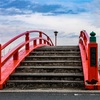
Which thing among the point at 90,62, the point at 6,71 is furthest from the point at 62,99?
the point at 6,71

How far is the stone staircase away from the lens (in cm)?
1086

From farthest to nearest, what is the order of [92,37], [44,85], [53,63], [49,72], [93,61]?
[53,63]
[49,72]
[44,85]
[92,37]
[93,61]

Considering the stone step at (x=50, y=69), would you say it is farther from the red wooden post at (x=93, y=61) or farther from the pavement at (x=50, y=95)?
the pavement at (x=50, y=95)

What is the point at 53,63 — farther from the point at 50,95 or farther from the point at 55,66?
the point at 50,95

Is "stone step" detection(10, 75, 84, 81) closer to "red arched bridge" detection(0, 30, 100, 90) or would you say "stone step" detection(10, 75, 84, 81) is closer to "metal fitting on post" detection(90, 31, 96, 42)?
"red arched bridge" detection(0, 30, 100, 90)

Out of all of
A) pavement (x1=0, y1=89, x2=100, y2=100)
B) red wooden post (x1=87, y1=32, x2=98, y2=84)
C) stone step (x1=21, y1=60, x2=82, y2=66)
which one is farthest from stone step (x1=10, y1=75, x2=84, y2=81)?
stone step (x1=21, y1=60, x2=82, y2=66)

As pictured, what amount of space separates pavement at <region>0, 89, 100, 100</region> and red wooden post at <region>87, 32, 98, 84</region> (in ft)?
1.94

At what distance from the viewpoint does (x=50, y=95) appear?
901 cm

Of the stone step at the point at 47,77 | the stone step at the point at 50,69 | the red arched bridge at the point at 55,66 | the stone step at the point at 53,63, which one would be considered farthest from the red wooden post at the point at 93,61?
the stone step at the point at 53,63

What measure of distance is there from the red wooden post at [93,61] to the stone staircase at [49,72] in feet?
2.18

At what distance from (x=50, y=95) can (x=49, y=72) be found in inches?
125

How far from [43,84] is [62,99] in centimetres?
264

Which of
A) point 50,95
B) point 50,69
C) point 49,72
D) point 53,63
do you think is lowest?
point 50,95

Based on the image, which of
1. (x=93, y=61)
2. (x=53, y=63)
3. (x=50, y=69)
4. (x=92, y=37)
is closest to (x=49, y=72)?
(x=50, y=69)
